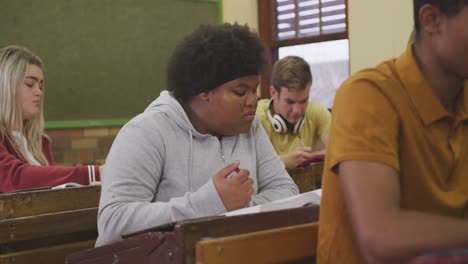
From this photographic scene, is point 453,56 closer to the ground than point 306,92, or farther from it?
farther from it

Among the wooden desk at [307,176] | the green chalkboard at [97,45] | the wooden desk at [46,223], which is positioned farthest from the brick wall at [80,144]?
the wooden desk at [46,223]

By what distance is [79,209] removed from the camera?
8.47 ft

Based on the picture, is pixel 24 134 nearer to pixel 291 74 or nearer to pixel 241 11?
pixel 291 74

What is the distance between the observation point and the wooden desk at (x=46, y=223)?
2412 millimetres

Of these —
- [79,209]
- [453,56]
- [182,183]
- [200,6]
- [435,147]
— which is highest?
[200,6]

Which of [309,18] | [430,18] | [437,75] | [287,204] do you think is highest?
[309,18]

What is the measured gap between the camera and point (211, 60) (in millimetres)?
2172

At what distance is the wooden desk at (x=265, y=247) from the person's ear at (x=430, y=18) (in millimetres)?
541

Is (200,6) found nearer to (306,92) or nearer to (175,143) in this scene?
(306,92)

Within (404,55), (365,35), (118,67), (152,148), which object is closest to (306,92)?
(365,35)

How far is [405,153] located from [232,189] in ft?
2.28

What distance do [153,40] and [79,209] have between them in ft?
10.2

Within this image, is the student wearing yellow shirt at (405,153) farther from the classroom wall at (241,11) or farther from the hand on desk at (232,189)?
the classroom wall at (241,11)

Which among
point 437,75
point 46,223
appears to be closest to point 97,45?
point 46,223
